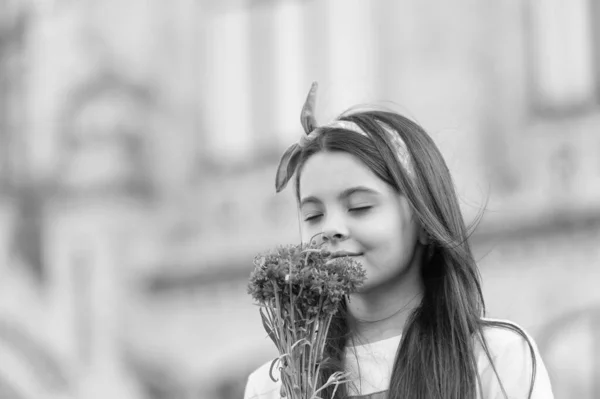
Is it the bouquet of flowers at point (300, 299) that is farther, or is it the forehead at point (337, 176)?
the forehead at point (337, 176)

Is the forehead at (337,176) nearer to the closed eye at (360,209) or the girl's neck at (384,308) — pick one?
the closed eye at (360,209)

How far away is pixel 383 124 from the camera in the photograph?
5.29ft

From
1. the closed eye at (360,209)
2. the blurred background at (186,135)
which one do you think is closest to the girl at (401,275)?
the closed eye at (360,209)

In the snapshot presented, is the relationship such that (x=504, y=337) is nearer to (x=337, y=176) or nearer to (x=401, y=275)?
(x=401, y=275)

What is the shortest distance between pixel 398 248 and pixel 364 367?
16 centimetres

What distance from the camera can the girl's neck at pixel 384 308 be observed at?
156 centimetres

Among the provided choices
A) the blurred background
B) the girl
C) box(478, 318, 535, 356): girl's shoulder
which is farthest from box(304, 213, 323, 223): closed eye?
the blurred background

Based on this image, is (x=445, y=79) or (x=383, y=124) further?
(x=445, y=79)

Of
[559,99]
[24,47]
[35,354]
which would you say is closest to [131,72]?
[24,47]

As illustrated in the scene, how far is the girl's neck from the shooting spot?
1560mm

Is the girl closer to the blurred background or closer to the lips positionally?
the lips

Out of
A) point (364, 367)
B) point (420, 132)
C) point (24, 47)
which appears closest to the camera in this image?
point (364, 367)

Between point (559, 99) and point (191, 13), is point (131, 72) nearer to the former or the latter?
point (191, 13)

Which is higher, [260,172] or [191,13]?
[191,13]
